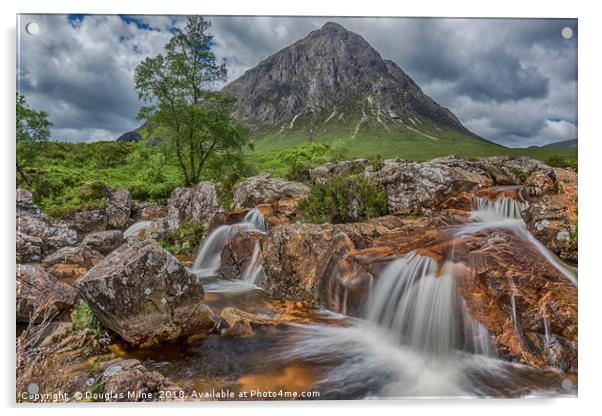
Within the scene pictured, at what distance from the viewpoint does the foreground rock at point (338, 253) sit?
13.0 feet

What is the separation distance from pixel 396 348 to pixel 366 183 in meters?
2.33

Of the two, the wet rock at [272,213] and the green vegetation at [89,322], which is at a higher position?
the wet rock at [272,213]

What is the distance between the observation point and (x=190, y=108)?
506cm

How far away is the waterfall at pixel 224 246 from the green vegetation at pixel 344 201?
873 millimetres

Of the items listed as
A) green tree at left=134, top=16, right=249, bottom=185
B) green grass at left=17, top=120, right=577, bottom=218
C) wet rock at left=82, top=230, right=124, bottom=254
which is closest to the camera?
green grass at left=17, top=120, right=577, bottom=218

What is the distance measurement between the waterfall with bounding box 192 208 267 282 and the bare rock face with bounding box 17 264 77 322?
5.48 feet

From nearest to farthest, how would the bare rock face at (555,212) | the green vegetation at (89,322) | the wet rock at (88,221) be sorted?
the green vegetation at (89,322) < the bare rock face at (555,212) < the wet rock at (88,221)

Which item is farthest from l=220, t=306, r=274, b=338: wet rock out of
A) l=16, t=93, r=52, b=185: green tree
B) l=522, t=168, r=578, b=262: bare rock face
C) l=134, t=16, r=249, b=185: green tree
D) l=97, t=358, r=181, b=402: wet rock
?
l=522, t=168, r=578, b=262: bare rock face

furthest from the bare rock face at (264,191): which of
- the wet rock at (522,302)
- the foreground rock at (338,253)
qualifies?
the wet rock at (522,302)

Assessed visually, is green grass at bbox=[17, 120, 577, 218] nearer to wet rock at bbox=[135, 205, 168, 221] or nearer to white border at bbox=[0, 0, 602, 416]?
wet rock at bbox=[135, 205, 168, 221]

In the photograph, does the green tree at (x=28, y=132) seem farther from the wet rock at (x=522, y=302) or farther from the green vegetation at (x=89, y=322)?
the wet rock at (x=522, y=302)

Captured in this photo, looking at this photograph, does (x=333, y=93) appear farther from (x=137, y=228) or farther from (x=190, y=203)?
(x=137, y=228)

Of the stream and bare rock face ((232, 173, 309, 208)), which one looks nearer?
the stream

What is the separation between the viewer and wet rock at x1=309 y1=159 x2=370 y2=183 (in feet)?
16.2
